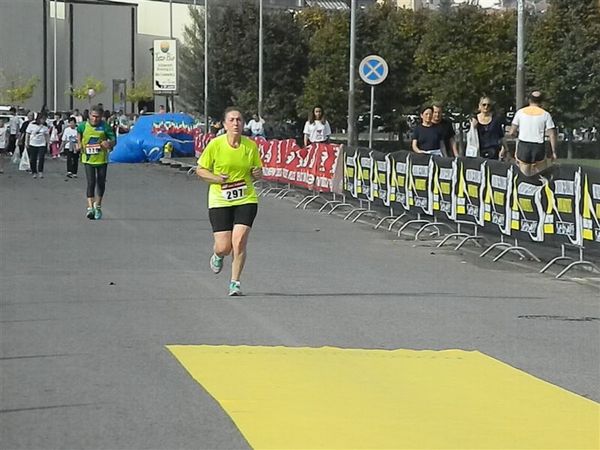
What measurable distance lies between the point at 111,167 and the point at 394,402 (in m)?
36.0

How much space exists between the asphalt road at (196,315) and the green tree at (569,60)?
4289 cm

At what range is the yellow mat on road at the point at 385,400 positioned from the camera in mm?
6914

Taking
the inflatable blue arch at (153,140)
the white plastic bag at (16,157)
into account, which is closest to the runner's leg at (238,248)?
the white plastic bag at (16,157)

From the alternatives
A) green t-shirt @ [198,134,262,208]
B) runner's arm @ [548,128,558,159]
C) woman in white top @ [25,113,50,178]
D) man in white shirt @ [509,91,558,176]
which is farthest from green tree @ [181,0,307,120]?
green t-shirt @ [198,134,262,208]

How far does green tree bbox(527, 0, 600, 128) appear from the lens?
60.9 m

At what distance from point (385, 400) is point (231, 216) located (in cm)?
473

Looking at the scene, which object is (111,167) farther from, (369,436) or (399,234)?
(369,436)

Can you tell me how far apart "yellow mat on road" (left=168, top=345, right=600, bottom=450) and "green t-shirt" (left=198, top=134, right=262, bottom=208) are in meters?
3.01

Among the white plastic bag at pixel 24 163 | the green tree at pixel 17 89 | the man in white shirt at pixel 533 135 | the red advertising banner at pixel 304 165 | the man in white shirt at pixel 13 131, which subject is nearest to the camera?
the man in white shirt at pixel 533 135

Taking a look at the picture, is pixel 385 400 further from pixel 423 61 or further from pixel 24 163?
pixel 423 61

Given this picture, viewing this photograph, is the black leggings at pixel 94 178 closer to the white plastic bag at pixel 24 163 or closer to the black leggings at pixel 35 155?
the black leggings at pixel 35 155

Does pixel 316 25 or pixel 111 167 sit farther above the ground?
pixel 316 25

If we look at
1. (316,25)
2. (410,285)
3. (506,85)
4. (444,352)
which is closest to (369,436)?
(444,352)

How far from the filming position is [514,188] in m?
15.8
